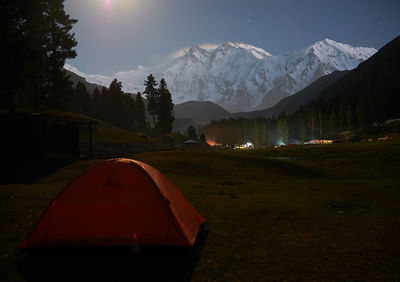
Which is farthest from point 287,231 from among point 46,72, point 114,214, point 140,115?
point 140,115

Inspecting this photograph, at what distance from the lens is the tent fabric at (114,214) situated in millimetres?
7129

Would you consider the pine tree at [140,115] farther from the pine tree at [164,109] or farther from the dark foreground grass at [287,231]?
the dark foreground grass at [287,231]

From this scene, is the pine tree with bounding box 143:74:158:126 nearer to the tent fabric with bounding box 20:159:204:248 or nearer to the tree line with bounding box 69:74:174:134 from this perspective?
the tree line with bounding box 69:74:174:134

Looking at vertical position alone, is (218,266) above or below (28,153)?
below

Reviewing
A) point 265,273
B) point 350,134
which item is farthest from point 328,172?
point 350,134

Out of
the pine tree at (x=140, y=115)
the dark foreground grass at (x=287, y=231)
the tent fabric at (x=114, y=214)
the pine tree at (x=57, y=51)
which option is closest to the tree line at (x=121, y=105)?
the pine tree at (x=140, y=115)

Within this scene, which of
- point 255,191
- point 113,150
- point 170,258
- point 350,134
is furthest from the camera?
point 350,134

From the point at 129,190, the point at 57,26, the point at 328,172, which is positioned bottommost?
the point at 328,172

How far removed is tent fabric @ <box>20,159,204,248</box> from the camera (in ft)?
23.4

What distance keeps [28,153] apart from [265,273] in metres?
30.7

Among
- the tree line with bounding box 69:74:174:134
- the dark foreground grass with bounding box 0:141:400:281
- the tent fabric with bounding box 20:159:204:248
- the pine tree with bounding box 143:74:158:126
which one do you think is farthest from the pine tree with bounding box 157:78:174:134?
Result: the tent fabric with bounding box 20:159:204:248

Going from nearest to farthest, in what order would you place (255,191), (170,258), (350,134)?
(170,258)
(255,191)
(350,134)

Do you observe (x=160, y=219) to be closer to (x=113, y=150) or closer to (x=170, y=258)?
(x=170, y=258)

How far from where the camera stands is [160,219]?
7.19 m
